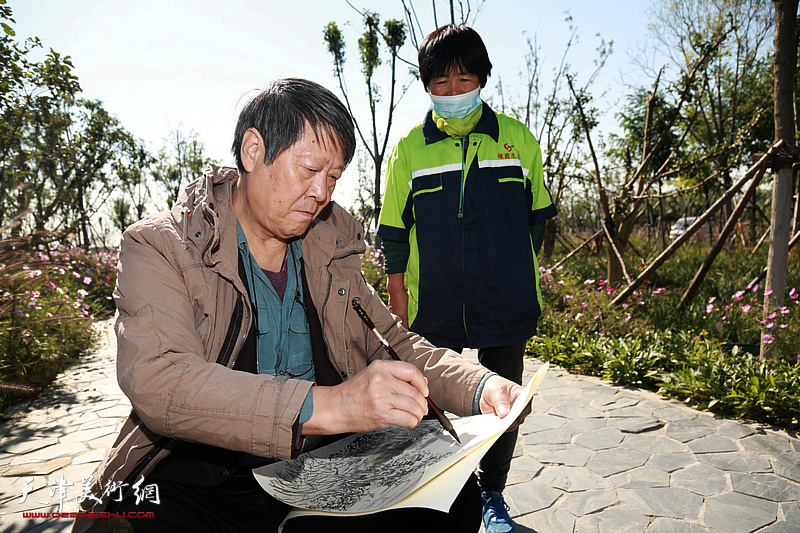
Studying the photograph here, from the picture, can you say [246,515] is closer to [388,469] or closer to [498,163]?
[388,469]

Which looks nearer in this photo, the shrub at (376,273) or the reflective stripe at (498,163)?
the reflective stripe at (498,163)

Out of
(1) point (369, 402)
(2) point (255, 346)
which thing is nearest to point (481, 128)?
(2) point (255, 346)

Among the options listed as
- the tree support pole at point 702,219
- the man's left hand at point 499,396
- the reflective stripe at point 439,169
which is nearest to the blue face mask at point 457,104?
the reflective stripe at point 439,169

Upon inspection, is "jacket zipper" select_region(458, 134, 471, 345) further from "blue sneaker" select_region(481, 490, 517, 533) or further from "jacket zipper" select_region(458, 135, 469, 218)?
"blue sneaker" select_region(481, 490, 517, 533)

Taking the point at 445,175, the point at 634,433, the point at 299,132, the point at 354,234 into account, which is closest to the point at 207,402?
the point at 299,132

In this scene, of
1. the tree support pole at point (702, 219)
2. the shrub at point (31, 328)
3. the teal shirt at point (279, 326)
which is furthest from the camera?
the shrub at point (31, 328)

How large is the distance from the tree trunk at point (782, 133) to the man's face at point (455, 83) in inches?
121

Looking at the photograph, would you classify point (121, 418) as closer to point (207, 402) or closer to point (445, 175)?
point (445, 175)

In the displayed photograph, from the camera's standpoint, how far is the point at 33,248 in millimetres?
Result: 7730

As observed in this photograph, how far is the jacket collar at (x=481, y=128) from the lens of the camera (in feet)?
7.31

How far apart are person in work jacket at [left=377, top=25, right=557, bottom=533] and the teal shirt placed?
0.87 meters

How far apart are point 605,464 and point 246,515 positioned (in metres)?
2.61

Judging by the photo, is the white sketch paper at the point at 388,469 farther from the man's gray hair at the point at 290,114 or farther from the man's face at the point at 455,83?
the man's face at the point at 455,83

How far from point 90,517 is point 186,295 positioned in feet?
1.63
